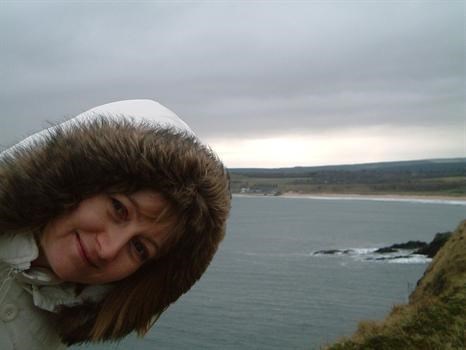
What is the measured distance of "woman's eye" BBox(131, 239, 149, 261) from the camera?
1932 mm

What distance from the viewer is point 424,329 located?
6188 mm

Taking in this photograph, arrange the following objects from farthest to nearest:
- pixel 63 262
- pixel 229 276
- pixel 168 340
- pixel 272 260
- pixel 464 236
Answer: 1. pixel 272 260
2. pixel 229 276
3. pixel 168 340
4. pixel 464 236
5. pixel 63 262

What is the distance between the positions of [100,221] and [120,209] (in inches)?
3.6

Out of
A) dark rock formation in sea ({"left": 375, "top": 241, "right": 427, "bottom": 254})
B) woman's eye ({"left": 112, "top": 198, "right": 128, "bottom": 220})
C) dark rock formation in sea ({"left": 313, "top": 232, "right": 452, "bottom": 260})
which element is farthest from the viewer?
dark rock formation in sea ({"left": 375, "top": 241, "right": 427, "bottom": 254})

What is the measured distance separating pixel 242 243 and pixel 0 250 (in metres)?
53.2

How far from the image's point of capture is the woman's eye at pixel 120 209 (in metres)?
1.88

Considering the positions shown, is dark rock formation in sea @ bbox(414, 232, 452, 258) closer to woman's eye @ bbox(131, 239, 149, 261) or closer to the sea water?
the sea water

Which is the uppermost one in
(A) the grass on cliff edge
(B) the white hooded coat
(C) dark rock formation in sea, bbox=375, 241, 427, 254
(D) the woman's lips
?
(D) the woman's lips

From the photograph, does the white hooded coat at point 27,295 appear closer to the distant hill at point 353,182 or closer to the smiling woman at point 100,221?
the smiling woman at point 100,221

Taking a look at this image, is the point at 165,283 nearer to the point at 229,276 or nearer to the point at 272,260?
the point at 229,276

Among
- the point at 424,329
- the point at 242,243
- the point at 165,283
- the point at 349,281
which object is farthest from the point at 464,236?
the point at 242,243

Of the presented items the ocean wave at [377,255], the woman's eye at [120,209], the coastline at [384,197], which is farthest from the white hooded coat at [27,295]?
the coastline at [384,197]

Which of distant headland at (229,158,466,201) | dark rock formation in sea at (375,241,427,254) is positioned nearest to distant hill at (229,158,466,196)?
distant headland at (229,158,466,201)

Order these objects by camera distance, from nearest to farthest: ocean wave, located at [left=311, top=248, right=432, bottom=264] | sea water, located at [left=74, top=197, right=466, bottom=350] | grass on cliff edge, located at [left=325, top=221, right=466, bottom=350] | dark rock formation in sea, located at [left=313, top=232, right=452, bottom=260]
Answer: grass on cliff edge, located at [left=325, top=221, right=466, bottom=350]
sea water, located at [left=74, top=197, right=466, bottom=350]
ocean wave, located at [left=311, top=248, right=432, bottom=264]
dark rock formation in sea, located at [left=313, top=232, right=452, bottom=260]
